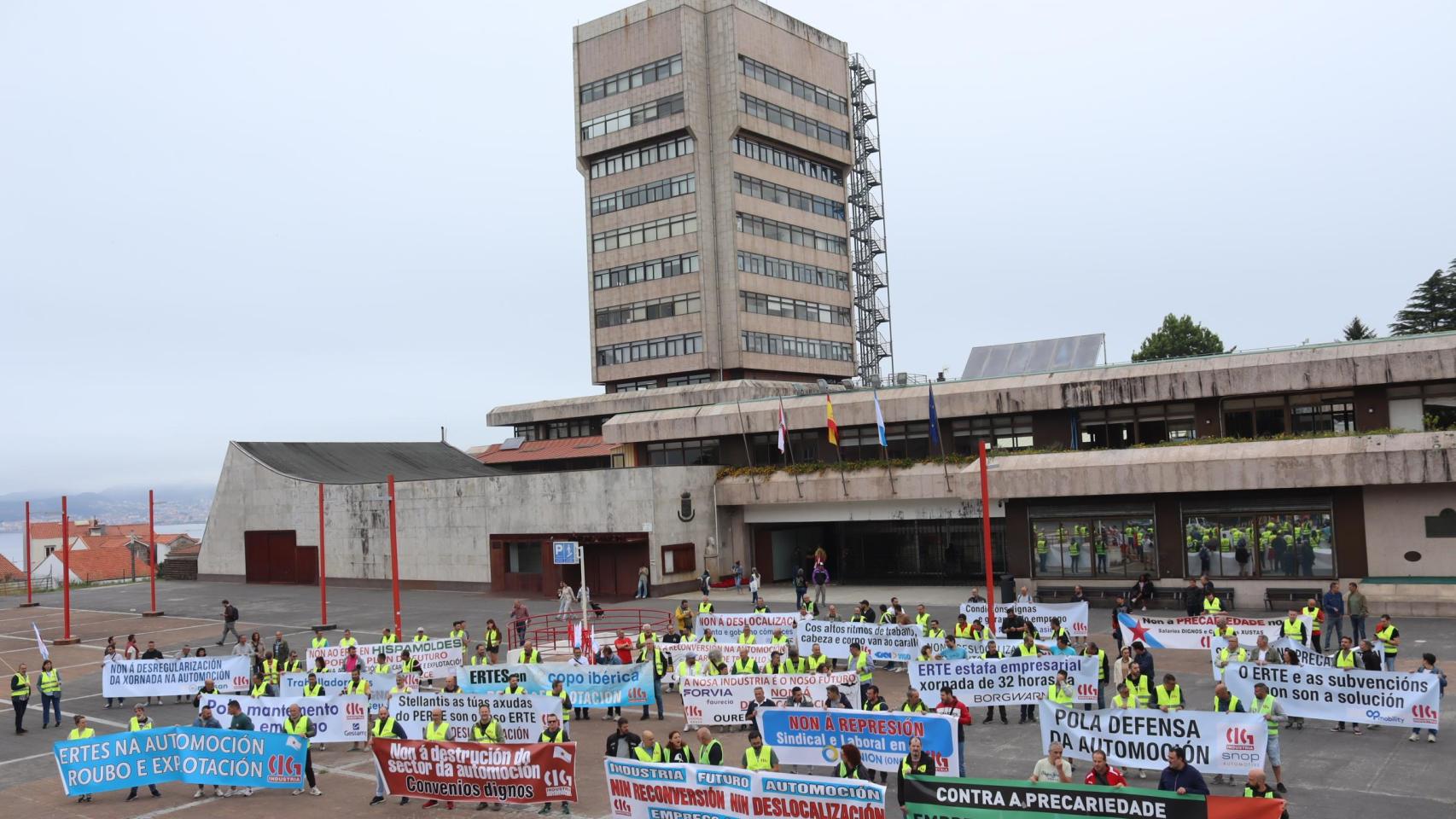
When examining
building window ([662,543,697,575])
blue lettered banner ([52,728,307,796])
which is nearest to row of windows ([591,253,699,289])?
building window ([662,543,697,575])

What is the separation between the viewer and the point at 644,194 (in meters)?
77.8

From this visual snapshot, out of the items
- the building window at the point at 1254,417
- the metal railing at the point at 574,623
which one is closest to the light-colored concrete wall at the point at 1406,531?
the building window at the point at 1254,417

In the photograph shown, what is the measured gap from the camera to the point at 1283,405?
41.1m

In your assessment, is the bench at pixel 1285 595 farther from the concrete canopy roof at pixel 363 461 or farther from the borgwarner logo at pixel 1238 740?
the concrete canopy roof at pixel 363 461

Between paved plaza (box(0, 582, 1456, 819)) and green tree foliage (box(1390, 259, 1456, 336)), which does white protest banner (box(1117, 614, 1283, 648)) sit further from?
green tree foliage (box(1390, 259, 1456, 336))

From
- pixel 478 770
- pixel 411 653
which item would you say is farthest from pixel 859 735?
pixel 411 653

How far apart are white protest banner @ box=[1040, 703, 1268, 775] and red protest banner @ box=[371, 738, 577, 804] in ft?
27.2

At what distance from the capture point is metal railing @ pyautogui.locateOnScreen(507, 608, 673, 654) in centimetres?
3550

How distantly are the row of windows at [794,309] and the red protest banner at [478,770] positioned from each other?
5808 cm

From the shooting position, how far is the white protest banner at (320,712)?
23.0 meters

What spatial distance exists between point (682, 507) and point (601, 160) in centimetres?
3698

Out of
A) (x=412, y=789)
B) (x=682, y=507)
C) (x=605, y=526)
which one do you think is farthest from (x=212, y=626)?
(x=412, y=789)

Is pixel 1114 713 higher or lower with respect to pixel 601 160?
lower

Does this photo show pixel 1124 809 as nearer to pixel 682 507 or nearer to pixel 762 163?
pixel 682 507
